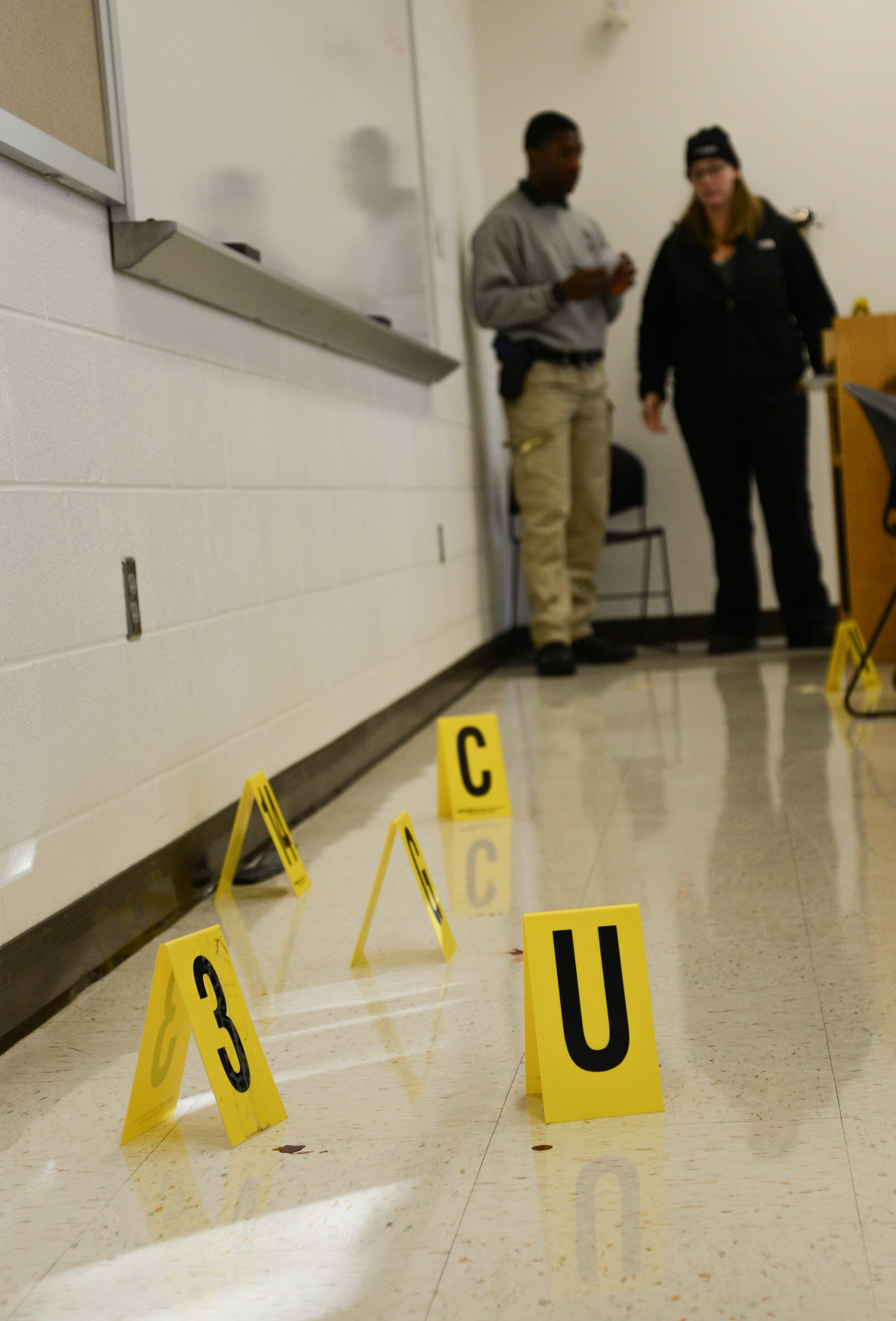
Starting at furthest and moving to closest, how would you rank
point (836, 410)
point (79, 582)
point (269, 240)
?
1. point (836, 410)
2. point (269, 240)
3. point (79, 582)

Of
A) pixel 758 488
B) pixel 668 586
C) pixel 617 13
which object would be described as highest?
pixel 617 13

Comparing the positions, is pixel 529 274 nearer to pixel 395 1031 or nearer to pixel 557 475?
pixel 557 475

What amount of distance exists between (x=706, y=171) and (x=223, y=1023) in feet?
13.7

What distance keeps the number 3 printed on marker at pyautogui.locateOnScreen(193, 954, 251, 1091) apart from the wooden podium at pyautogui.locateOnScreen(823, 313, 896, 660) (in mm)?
3068

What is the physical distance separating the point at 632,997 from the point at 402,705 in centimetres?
239

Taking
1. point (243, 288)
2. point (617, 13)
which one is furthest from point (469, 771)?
point (617, 13)

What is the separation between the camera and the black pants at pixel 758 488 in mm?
4848

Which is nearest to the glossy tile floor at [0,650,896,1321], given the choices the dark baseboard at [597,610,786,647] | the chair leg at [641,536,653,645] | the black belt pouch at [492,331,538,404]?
the black belt pouch at [492,331,538,404]

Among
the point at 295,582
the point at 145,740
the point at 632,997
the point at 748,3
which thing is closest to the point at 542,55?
the point at 748,3

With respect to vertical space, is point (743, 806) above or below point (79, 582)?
below

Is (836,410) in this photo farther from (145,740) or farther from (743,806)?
(145,740)

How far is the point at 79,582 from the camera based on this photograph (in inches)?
68.4

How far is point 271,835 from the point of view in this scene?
2102 mm

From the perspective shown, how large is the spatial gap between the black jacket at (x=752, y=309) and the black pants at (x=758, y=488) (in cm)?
9
